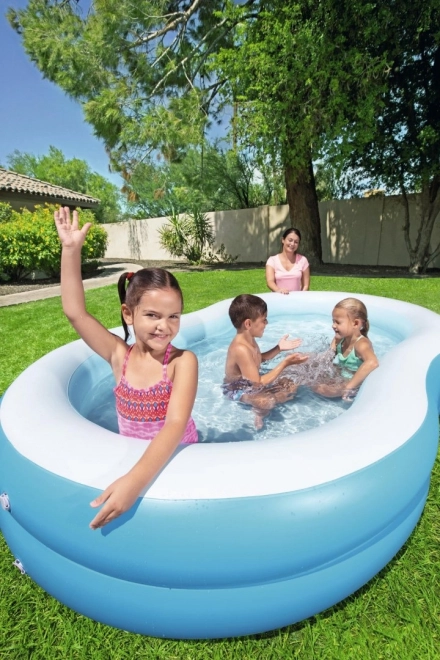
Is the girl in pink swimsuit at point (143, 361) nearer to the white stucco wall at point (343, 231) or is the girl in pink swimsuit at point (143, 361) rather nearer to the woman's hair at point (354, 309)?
the woman's hair at point (354, 309)

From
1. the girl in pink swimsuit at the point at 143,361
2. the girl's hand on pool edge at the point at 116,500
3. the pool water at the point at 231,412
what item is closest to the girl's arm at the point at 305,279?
the pool water at the point at 231,412

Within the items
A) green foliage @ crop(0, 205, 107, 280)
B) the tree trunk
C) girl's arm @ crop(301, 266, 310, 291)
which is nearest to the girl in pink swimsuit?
girl's arm @ crop(301, 266, 310, 291)

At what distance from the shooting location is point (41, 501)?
4.65 feet

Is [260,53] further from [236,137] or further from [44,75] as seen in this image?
[44,75]

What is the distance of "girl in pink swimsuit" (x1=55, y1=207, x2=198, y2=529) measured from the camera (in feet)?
4.26

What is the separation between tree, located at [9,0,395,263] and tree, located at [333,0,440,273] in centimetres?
102

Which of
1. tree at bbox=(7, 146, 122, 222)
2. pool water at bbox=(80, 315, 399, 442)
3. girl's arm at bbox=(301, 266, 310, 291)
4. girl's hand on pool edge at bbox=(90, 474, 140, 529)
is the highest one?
tree at bbox=(7, 146, 122, 222)

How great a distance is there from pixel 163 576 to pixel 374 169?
40.4 ft

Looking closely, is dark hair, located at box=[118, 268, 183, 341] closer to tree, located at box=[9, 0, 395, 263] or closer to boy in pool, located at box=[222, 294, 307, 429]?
boy in pool, located at box=[222, 294, 307, 429]

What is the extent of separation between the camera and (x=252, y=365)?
3.14 metres

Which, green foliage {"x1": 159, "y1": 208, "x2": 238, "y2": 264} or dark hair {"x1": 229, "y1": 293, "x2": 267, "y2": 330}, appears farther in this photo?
green foliage {"x1": 159, "y1": 208, "x2": 238, "y2": 264}

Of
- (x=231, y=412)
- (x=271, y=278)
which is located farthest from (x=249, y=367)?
(x=271, y=278)

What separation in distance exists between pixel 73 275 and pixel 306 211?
11.2 meters

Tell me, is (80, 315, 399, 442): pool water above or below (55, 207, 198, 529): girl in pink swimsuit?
below
